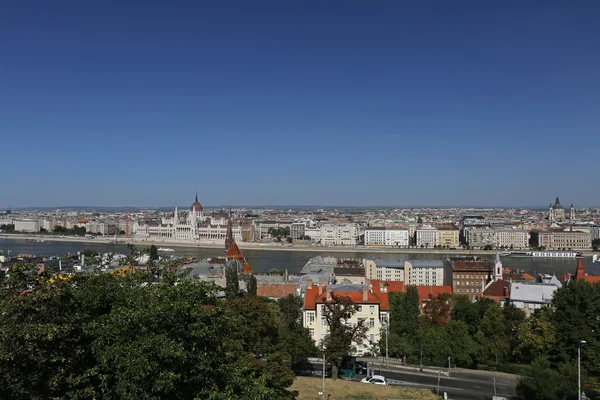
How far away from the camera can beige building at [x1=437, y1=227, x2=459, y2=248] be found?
5868 centimetres

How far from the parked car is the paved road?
25 cm

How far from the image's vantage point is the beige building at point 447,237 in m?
58.7

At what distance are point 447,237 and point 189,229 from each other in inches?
1176

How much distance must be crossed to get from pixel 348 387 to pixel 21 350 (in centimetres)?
557

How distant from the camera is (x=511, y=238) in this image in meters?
57.9

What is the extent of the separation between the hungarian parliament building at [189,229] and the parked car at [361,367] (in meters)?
51.4

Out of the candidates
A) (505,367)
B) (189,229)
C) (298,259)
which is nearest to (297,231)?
(189,229)

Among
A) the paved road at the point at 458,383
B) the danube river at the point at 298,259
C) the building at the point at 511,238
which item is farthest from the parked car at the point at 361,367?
the building at the point at 511,238

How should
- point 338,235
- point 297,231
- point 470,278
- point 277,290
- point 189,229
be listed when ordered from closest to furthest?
point 277,290 → point 470,278 → point 338,235 → point 189,229 → point 297,231

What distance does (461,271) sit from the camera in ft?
78.6

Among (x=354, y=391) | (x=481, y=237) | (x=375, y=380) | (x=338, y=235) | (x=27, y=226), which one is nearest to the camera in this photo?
(x=354, y=391)

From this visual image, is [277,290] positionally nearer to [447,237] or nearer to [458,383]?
[458,383]

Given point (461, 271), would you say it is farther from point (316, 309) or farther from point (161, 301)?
point (161, 301)

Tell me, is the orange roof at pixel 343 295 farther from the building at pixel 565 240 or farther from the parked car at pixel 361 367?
the building at pixel 565 240
